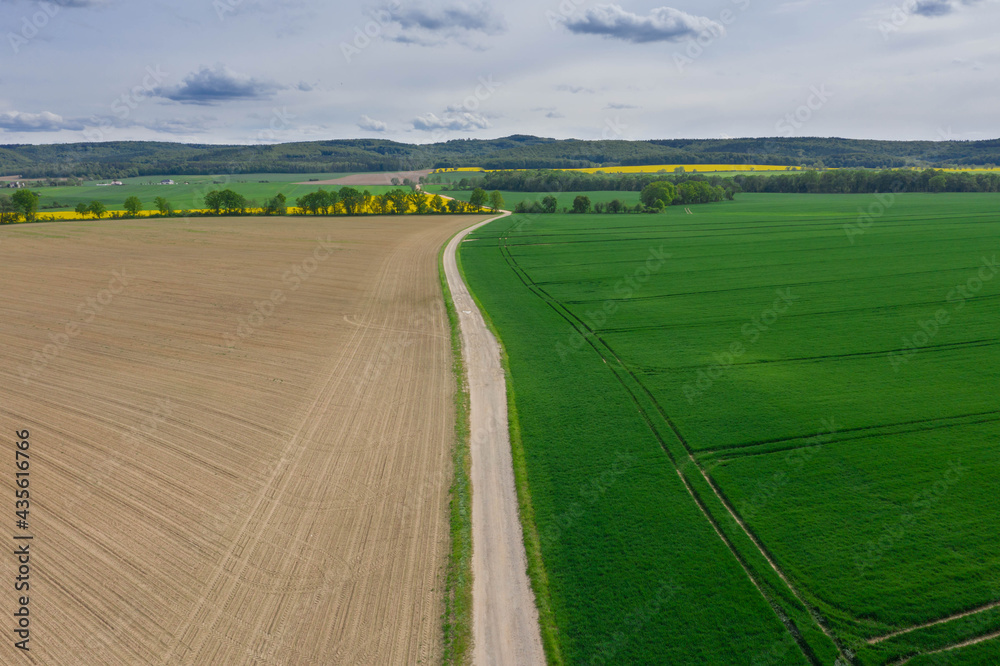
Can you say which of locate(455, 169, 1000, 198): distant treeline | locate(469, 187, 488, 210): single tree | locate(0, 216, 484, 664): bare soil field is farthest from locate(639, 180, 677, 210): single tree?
locate(0, 216, 484, 664): bare soil field

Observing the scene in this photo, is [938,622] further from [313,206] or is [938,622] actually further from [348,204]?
[348,204]

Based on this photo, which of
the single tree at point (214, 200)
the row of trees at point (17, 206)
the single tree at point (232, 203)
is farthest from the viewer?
the single tree at point (232, 203)

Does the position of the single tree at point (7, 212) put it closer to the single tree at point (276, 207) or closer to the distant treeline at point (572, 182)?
the single tree at point (276, 207)

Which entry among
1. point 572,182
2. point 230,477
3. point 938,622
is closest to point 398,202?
point 572,182

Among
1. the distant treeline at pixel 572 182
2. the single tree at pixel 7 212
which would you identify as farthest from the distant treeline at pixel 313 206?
the distant treeline at pixel 572 182

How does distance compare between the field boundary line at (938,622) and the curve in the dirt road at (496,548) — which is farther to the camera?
the curve in the dirt road at (496,548)

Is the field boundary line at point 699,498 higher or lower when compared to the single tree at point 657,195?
lower

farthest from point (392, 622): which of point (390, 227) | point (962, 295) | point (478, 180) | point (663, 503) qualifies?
point (478, 180)
